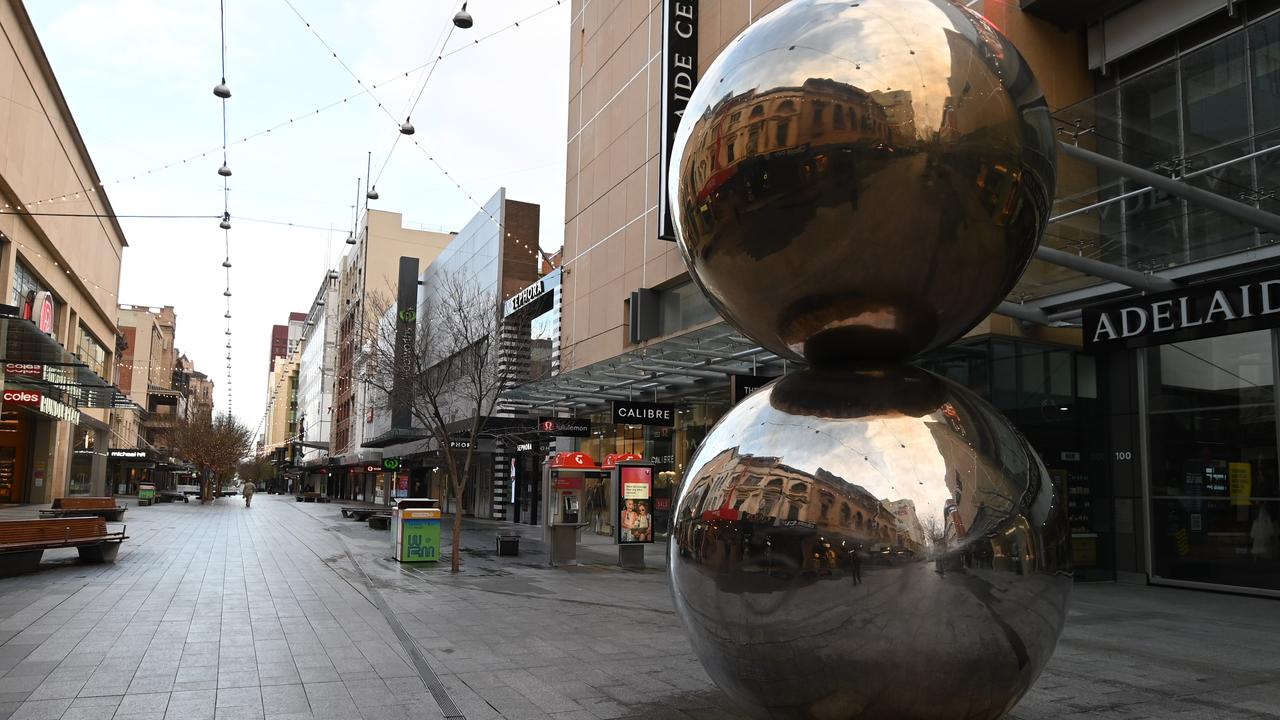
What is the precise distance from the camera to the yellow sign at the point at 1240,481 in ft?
44.9

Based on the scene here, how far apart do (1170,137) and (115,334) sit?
56484 mm

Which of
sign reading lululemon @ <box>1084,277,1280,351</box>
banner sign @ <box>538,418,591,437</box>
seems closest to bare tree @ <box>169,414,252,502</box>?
banner sign @ <box>538,418,591,437</box>

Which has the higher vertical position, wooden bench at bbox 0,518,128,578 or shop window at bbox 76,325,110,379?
shop window at bbox 76,325,110,379

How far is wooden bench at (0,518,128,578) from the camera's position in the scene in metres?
13.6

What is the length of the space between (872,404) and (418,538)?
51.8 feet

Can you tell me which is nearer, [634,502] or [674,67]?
[634,502]

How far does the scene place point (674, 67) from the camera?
21438mm

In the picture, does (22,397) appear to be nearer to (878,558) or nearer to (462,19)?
(462,19)

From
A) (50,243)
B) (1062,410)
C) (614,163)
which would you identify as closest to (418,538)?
(1062,410)

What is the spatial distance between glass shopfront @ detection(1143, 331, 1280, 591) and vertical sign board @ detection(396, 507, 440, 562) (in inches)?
518

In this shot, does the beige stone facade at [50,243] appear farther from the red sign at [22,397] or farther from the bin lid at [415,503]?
the bin lid at [415,503]

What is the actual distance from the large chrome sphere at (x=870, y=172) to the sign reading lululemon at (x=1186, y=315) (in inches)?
372

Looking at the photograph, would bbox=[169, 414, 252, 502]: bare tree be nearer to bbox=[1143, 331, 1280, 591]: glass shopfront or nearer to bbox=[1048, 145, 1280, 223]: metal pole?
bbox=[1143, 331, 1280, 591]: glass shopfront

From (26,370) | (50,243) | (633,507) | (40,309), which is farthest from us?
(50,243)
